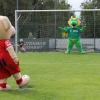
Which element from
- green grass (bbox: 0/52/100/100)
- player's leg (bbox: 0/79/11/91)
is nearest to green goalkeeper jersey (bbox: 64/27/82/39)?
green grass (bbox: 0/52/100/100)

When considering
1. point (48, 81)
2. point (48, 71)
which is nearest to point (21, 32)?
point (48, 71)

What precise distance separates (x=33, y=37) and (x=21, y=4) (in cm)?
1800

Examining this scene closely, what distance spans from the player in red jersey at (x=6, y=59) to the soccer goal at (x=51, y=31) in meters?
15.7

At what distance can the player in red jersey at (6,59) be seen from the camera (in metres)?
8.08

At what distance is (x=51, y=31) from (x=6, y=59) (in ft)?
58.6

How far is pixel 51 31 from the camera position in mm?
25875

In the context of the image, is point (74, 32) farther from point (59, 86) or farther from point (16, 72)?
point (16, 72)

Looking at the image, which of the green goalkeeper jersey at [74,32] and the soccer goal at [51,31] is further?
the soccer goal at [51,31]

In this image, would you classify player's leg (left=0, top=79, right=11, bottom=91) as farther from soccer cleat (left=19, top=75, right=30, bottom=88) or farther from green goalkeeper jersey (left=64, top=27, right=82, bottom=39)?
green goalkeeper jersey (left=64, top=27, right=82, bottom=39)

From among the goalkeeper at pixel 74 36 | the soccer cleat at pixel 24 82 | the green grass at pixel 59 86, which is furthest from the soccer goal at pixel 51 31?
the soccer cleat at pixel 24 82

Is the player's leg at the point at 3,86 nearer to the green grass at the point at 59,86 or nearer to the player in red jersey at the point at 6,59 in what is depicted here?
the player in red jersey at the point at 6,59

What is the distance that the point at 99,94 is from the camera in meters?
7.43

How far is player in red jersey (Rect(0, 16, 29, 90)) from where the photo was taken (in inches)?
318

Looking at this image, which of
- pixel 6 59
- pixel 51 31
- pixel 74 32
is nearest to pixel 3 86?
pixel 6 59
